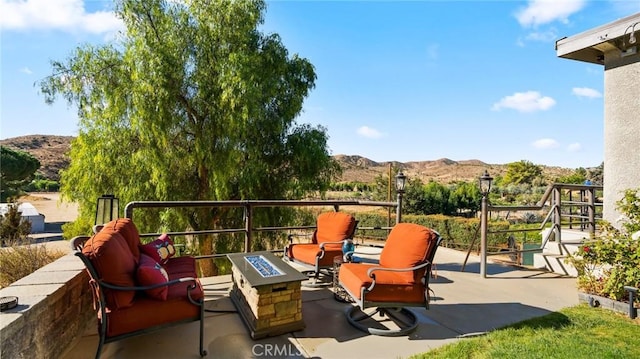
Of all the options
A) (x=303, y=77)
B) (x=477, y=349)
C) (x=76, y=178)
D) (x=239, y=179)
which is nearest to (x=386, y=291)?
(x=477, y=349)

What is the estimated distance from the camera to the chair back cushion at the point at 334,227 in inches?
162

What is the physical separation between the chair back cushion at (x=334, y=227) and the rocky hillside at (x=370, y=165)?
2353 centimetres

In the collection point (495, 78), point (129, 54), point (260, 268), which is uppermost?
point (495, 78)

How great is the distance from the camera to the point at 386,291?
265 centimetres

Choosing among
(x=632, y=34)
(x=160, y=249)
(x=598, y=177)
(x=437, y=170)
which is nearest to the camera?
(x=160, y=249)

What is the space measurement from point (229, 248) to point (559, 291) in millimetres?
6252

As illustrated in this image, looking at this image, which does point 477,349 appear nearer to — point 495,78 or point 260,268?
point 260,268

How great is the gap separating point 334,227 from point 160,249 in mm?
2014

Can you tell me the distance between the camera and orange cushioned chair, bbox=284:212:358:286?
12.3 ft

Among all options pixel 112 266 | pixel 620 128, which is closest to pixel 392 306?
pixel 112 266

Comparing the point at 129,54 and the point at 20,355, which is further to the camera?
the point at 129,54

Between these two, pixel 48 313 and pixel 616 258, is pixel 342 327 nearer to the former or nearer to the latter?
pixel 48 313

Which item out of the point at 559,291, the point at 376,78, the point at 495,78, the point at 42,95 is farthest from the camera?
the point at 376,78

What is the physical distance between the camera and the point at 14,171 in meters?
20.3
